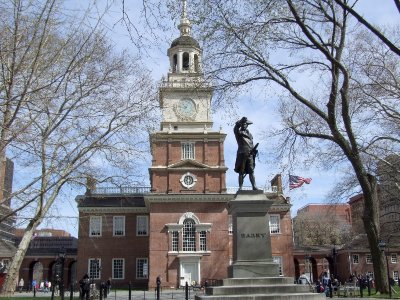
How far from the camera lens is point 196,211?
4031 cm

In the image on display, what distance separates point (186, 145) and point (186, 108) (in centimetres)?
383

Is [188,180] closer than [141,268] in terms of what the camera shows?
Yes

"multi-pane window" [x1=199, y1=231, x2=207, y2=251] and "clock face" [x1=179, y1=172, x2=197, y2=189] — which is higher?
"clock face" [x1=179, y1=172, x2=197, y2=189]

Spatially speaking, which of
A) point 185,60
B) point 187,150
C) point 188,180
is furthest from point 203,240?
point 185,60

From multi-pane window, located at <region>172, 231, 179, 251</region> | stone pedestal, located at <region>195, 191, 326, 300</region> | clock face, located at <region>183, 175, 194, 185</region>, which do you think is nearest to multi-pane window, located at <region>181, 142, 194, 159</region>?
clock face, located at <region>183, 175, 194, 185</region>

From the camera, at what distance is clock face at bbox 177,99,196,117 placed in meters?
43.1

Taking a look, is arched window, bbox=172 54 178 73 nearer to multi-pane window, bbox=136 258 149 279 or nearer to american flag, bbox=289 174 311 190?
american flag, bbox=289 174 311 190

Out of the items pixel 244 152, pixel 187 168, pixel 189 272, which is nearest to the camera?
pixel 244 152

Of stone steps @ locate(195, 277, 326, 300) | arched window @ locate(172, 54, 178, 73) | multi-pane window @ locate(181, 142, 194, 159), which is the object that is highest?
arched window @ locate(172, 54, 178, 73)

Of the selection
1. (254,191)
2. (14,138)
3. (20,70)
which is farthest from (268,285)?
(20,70)

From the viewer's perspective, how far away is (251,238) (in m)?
14.1

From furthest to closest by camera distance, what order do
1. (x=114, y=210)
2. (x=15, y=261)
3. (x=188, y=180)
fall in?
(x=114, y=210) < (x=188, y=180) < (x=15, y=261)

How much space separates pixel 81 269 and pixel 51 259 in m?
9.12

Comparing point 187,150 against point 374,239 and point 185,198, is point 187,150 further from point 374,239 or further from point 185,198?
point 374,239
